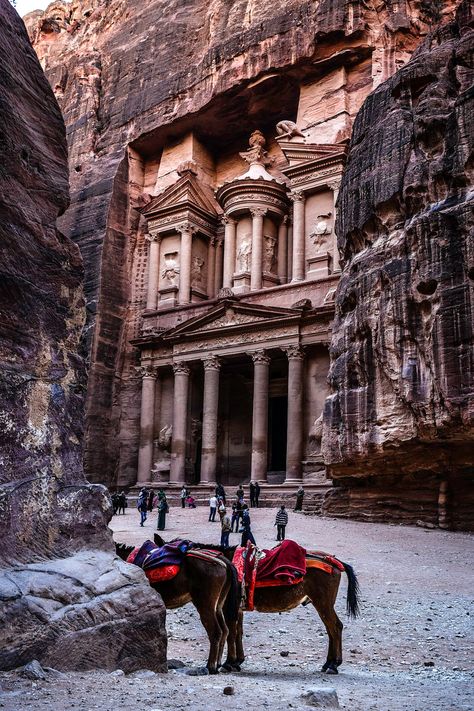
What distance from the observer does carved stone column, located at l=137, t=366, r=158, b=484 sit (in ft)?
126

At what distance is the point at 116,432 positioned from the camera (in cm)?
4031

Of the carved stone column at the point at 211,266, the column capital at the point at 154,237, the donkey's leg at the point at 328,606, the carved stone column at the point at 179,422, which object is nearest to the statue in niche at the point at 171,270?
the column capital at the point at 154,237

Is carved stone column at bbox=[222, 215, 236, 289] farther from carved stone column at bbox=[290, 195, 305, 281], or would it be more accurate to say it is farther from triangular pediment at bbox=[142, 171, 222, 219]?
carved stone column at bbox=[290, 195, 305, 281]

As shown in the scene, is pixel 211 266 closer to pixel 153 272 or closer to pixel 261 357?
pixel 153 272

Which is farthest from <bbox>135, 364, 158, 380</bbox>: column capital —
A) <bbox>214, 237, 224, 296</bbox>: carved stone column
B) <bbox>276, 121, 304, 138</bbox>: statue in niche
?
<bbox>276, 121, 304, 138</bbox>: statue in niche

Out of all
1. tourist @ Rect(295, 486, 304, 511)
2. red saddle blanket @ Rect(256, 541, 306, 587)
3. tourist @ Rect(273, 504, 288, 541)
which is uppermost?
tourist @ Rect(295, 486, 304, 511)

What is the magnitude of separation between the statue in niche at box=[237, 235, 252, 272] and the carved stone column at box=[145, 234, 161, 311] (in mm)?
5188

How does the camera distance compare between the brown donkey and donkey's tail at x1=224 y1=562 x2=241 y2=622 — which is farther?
donkey's tail at x1=224 y1=562 x2=241 y2=622

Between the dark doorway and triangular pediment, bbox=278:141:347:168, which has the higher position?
triangular pediment, bbox=278:141:347:168

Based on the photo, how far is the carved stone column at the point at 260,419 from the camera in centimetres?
3372

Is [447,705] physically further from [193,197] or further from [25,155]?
[193,197]

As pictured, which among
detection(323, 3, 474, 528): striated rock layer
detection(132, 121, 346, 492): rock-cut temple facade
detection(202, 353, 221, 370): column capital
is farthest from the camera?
detection(202, 353, 221, 370): column capital

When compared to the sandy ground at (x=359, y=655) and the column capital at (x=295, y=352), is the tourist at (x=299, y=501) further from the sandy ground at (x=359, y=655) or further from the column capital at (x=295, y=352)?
the sandy ground at (x=359, y=655)

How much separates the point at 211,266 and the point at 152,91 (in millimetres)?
11921
